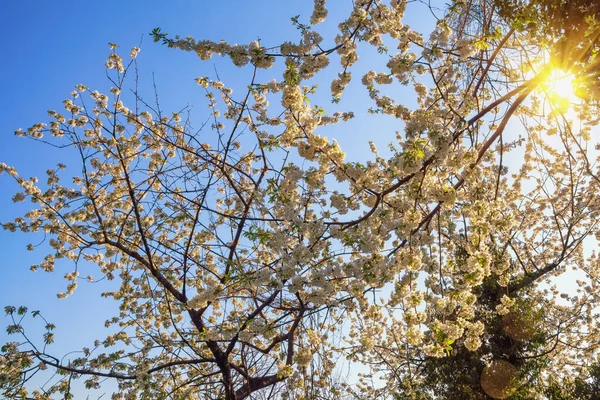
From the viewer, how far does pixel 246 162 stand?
714 cm

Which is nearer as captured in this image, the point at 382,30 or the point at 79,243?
the point at 382,30

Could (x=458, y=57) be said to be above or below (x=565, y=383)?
above

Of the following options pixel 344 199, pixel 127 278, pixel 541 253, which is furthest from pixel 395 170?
pixel 541 253

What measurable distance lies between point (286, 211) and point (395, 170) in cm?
100

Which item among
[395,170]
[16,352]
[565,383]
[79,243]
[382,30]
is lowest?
[565,383]

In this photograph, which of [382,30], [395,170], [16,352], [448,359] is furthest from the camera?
[448,359]

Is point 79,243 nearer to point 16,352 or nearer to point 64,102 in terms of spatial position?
point 16,352

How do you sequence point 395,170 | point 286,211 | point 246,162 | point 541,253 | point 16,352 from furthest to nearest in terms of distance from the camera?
point 541,253 → point 246,162 → point 16,352 → point 286,211 → point 395,170

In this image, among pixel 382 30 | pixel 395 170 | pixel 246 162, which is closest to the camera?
pixel 395 170

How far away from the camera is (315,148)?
3.78 m

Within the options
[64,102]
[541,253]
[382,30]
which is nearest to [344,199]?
[382,30]

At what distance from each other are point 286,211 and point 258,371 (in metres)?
3.66

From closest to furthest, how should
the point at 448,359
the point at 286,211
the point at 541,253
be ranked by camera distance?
1. the point at 286,211
2. the point at 448,359
3. the point at 541,253

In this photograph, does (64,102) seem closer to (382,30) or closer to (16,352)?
(16,352)
